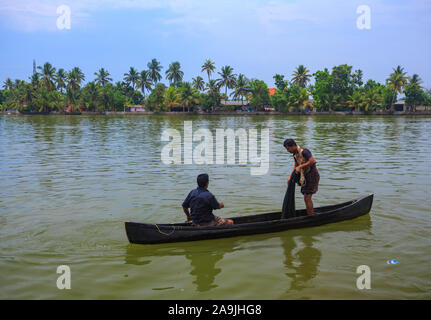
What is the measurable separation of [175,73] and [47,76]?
36830mm

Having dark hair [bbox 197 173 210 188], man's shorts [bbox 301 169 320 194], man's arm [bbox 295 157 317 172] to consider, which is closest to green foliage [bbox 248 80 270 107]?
man's shorts [bbox 301 169 320 194]

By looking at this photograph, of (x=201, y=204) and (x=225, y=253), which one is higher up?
(x=201, y=204)

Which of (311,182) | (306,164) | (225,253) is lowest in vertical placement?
(225,253)

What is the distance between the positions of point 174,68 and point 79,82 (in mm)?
28678

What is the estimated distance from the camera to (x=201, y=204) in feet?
22.5

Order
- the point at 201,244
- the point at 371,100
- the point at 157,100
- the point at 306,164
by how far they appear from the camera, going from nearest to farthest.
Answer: the point at 201,244
the point at 306,164
the point at 371,100
the point at 157,100

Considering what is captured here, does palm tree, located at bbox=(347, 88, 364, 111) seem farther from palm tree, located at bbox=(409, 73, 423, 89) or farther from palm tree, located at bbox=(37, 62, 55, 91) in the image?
palm tree, located at bbox=(37, 62, 55, 91)

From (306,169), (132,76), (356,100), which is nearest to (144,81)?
(132,76)

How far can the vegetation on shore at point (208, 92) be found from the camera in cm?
8844

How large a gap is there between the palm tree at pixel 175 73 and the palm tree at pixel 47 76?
1323 inches

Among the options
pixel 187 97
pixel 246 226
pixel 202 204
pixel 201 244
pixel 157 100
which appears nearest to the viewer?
pixel 202 204

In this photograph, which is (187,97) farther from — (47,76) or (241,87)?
(47,76)

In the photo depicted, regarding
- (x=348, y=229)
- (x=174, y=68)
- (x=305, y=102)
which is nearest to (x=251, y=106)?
(x=305, y=102)
